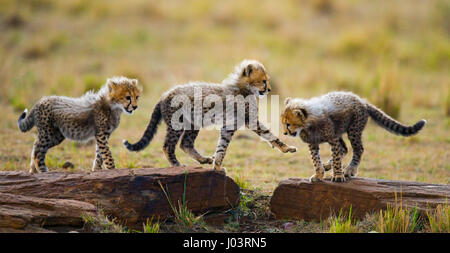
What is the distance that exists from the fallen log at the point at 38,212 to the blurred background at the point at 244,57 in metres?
2.54

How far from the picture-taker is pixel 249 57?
17.7 metres

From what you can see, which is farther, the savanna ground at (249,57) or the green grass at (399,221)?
the savanna ground at (249,57)

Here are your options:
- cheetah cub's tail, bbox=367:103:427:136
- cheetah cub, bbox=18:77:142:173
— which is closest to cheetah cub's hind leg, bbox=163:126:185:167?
cheetah cub, bbox=18:77:142:173

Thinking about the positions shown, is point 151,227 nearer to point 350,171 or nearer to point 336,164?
point 336,164

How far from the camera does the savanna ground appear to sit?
9.49 meters

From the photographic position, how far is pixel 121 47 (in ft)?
60.4

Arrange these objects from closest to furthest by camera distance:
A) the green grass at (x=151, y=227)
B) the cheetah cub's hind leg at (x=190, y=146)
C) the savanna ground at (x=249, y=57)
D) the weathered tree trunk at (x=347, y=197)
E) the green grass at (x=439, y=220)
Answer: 1. the green grass at (x=439, y=220)
2. the green grass at (x=151, y=227)
3. the weathered tree trunk at (x=347, y=197)
4. the cheetah cub's hind leg at (x=190, y=146)
5. the savanna ground at (x=249, y=57)

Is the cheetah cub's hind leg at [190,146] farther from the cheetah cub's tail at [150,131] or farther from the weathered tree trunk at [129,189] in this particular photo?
the weathered tree trunk at [129,189]

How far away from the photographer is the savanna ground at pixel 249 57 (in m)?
9.49

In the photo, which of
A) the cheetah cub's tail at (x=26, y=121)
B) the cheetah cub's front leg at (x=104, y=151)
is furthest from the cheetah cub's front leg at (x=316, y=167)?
the cheetah cub's tail at (x=26, y=121)
